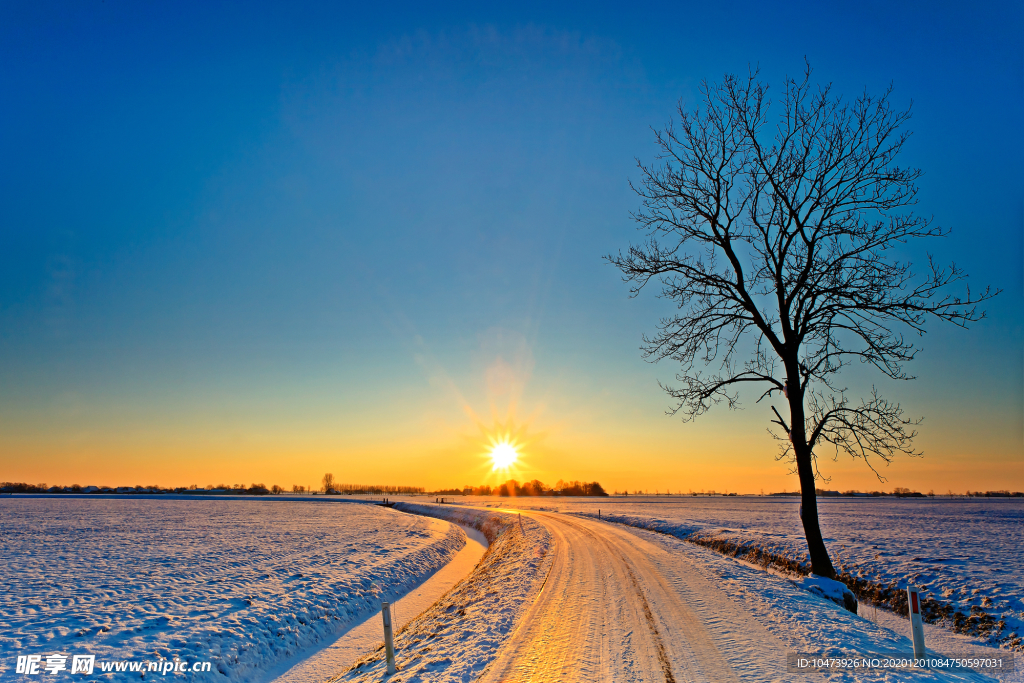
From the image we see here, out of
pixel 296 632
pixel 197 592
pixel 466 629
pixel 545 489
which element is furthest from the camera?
pixel 545 489

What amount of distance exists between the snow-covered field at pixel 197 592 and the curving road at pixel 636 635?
21.0ft

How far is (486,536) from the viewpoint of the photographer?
39750 millimetres

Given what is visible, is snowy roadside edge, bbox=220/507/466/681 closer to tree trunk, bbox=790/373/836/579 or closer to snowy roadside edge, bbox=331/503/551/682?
snowy roadside edge, bbox=331/503/551/682

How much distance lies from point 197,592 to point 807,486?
735 inches

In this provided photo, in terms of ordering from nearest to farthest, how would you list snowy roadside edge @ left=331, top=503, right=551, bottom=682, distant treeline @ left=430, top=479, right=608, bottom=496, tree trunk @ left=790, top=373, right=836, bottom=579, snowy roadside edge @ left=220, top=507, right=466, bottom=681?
snowy roadside edge @ left=331, top=503, right=551, bottom=682
snowy roadside edge @ left=220, top=507, right=466, bottom=681
tree trunk @ left=790, top=373, right=836, bottom=579
distant treeline @ left=430, top=479, right=608, bottom=496

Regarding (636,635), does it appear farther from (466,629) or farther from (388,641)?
(388,641)

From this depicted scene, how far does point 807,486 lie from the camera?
45.0 ft

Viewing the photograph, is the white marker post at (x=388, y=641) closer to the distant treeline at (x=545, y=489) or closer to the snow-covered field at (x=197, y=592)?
the snow-covered field at (x=197, y=592)

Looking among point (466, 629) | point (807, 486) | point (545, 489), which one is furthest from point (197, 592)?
point (545, 489)

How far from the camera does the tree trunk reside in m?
13.6

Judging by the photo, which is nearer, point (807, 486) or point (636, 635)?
point (636, 635)

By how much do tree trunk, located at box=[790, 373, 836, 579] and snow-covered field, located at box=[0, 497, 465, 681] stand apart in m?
13.9

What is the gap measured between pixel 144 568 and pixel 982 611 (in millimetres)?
26793

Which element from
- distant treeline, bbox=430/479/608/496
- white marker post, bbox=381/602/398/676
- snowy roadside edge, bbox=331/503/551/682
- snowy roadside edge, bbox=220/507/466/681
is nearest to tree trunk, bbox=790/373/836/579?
snowy roadside edge, bbox=331/503/551/682
